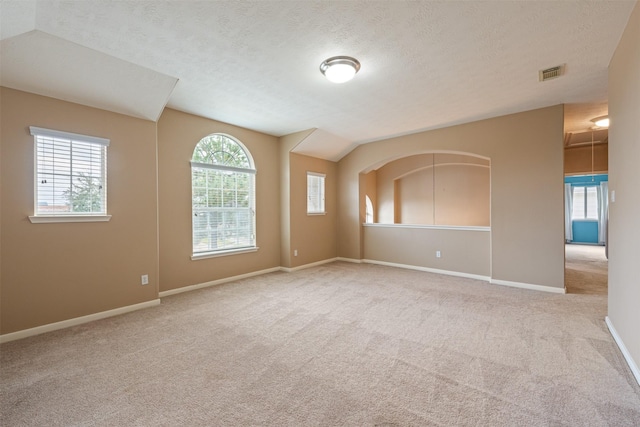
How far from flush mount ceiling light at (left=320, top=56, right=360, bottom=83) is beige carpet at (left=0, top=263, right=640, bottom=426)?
265 cm

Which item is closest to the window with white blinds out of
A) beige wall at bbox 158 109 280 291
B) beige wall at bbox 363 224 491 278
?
beige wall at bbox 158 109 280 291

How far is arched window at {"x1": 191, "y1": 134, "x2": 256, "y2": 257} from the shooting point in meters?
4.44

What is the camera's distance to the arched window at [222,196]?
444cm

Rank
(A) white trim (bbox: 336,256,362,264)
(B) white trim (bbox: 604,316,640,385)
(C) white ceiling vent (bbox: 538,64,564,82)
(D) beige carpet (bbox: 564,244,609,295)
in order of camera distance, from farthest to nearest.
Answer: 1. (A) white trim (bbox: 336,256,362,264)
2. (D) beige carpet (bbox: 564,244,609,295)
3. (C) white ceiling vent (bbox: 538,64,564,82)
4. (B) white trim (bbox: 604,316,640,385)

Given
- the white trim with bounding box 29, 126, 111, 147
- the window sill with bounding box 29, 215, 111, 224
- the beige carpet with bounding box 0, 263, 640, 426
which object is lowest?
the beige carpet with bounding box 0, 263, 640, 426

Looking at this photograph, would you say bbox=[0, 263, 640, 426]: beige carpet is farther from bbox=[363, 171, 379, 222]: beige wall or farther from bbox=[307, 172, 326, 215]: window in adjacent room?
bbox=[363, 171, 379, 222]: beige wall

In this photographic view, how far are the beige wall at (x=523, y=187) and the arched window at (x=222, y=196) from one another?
3.72 metres

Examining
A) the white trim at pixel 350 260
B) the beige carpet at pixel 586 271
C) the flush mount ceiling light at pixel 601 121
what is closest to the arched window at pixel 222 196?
the white trim at pixel 350 260

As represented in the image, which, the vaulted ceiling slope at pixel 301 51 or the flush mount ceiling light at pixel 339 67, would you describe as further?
the flush mount ceiling light at pixel 339 67

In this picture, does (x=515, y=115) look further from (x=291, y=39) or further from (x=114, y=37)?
(x=114, y=37)

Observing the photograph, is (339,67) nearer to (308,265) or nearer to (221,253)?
(221,253)

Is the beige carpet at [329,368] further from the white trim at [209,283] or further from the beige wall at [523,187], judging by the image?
the beige wall at [523,187]

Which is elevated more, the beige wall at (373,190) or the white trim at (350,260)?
the beige wall at (373,190)

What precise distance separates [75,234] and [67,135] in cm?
107
